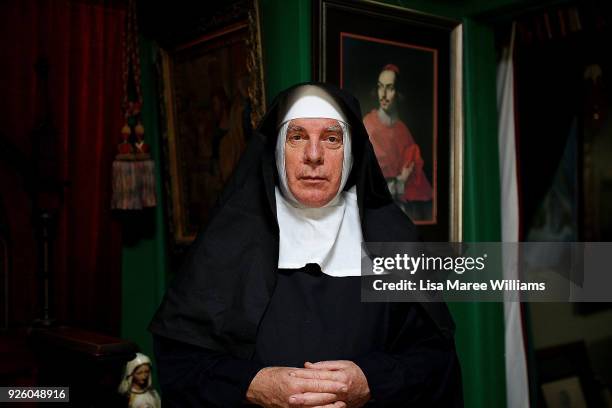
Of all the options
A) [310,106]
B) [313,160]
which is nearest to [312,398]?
[313,160]

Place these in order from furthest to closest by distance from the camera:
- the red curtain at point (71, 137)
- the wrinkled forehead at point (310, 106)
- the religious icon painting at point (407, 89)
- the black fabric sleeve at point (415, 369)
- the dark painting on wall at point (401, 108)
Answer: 1. the red curtain at point (71, 137)
2. the dark painting on wall at point (401, 108)
3. the religious icon painting at point (407, 89)
4. the wrinkled forehead at point (310, 106)
5. the black fabric sleeve at point (415, 369)

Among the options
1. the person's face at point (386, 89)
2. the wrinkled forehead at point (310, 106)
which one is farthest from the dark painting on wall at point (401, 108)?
the wrinkled forehead at point (310, 106)

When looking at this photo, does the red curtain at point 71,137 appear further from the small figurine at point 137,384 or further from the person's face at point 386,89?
the person's face at point 386,89

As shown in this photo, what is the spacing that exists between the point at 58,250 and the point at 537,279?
8.78 ft

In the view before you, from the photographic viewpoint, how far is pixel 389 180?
283 cm

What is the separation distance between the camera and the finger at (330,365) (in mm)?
1723

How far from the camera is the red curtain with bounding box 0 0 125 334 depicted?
2857mm

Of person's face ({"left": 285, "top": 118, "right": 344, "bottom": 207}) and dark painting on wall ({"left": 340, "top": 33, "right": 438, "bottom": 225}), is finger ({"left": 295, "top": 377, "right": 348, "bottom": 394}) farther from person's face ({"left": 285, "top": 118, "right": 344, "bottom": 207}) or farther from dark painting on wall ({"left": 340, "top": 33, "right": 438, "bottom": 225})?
Answer: dark painting on wall ({"left": 340, "top": 33, "right": 438, "bottom": 225})

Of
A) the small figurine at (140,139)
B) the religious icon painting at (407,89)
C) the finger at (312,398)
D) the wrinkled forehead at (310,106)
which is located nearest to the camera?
the finger at (312,398)

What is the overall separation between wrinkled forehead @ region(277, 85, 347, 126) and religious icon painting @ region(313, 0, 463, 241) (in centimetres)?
59

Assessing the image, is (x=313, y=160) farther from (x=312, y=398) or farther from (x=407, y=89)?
(x=407, y=89)

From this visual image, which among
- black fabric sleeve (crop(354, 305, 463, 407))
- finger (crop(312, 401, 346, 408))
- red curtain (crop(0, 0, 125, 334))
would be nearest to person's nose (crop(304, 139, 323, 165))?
black fabric sleeve (crop(354, 305, 463, 407))

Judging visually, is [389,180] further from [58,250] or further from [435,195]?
[58,250]

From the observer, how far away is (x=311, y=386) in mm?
1677
